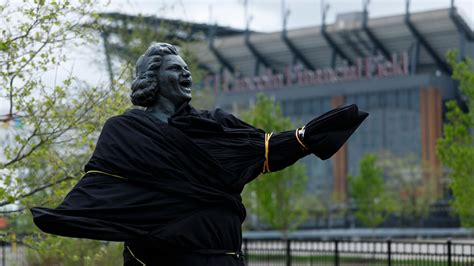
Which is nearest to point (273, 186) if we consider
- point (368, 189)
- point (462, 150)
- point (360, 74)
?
point (368, 189)

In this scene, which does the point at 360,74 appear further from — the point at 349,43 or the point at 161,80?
the point at 161,80

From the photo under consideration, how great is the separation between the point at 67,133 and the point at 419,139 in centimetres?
6579

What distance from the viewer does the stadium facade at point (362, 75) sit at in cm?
7569

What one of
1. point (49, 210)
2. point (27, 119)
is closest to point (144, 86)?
point (49, 210)

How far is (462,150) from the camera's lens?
19.9m

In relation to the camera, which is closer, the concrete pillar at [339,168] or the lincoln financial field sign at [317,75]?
the lincoln financial field sign at [317,75]

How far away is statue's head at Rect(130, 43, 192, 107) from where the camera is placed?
6.20 metres

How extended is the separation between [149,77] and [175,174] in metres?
0.66

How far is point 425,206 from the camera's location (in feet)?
196

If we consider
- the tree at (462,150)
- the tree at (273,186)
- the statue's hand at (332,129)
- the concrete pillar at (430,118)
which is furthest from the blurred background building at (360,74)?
the statue's hand at (332,129)

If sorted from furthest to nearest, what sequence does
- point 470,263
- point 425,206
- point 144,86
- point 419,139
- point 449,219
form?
point 419,139 < point 449,219 < point 425,206 < point 470,263 < point 144,86

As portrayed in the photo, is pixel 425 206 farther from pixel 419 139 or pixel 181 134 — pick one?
pixel 181 134

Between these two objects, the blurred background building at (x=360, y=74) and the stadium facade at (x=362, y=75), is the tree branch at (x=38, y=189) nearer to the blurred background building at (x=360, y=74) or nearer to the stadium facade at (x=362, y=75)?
the blurred background building at (x=360, y=74)

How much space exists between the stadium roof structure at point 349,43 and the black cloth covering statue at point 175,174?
217 ft
